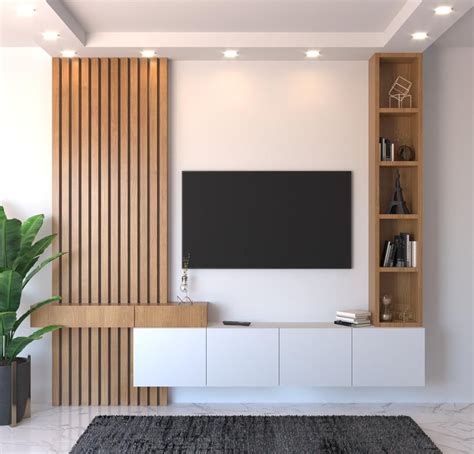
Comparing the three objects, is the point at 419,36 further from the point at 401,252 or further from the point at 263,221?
the point at 263,221

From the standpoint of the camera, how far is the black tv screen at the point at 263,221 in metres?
5.08

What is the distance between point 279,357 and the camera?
4.79m

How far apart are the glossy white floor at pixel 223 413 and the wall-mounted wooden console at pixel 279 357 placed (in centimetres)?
24

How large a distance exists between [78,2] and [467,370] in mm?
4020

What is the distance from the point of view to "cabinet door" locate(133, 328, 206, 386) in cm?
480

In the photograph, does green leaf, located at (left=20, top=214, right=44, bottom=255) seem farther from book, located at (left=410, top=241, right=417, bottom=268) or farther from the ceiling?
book, located at (left=410, top=241, right=417, bottom=268)

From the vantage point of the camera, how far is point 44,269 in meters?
5.08

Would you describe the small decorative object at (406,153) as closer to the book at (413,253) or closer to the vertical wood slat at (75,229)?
the book at (413,253)

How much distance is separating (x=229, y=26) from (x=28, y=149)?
1.88 meters

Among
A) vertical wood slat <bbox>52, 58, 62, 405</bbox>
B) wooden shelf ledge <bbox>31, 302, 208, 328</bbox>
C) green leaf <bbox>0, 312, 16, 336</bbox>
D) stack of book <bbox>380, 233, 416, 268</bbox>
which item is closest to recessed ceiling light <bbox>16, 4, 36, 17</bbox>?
vertical wood slat <bbox>52, 58, 62, 405</bbox>

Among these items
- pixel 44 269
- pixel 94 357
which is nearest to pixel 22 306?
pixel 44 269

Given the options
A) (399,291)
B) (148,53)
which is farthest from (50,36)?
(399,291)

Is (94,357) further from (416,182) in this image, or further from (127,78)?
(416,182)

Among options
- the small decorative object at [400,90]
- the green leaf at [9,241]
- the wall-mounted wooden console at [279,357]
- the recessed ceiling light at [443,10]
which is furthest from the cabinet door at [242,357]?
the recessed ceiling light at [443,10]
